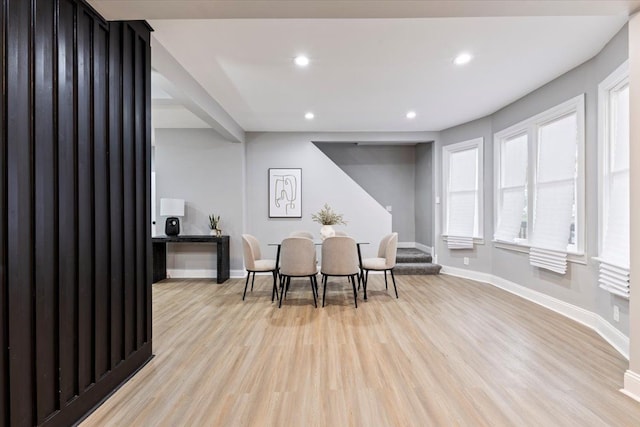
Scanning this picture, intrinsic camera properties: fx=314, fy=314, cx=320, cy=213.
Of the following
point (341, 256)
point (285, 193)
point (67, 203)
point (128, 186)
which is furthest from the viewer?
point (285, 193)

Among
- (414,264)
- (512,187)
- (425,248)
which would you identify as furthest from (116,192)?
(425,248)

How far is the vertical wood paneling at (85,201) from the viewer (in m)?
1.74

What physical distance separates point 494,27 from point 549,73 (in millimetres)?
1454

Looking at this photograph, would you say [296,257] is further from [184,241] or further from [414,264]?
[414,264]

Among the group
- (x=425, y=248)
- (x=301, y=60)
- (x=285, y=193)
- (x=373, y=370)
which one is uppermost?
(x=301, y=60)

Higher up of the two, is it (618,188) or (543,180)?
(543,180)

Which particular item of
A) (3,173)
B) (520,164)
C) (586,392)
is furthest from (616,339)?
(3,173)

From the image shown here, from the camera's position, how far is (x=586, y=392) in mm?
1996

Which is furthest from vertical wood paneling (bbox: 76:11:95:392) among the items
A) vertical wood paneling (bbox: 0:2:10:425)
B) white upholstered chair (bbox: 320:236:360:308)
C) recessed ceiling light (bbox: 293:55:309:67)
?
white upholstered chair (bbox: 320:236:360:308)

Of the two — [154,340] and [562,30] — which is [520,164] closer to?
[562,30]

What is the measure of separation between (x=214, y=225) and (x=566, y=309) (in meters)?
5.04

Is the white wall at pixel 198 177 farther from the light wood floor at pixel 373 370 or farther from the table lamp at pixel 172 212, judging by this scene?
the light wood floor at pixel 373 370

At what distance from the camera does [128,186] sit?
2.17 meters

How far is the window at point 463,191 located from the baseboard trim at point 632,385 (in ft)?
11.1
